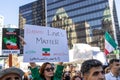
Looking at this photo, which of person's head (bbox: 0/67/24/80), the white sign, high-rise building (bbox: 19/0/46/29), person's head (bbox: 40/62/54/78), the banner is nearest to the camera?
person's head (bbox: 0/67/24/80)

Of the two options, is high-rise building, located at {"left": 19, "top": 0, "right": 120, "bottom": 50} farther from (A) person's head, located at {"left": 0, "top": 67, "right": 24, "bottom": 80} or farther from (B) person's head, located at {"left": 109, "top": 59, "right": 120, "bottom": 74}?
(A) person's head, located at {"left": 0, "top": 67, "right": 24, "bottom": 80}

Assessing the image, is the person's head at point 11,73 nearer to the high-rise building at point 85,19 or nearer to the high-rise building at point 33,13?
the high-rise building at point 85,19

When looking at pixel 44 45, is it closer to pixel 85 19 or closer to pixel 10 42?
pixel 10 42

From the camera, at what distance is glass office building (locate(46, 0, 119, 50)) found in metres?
86.9

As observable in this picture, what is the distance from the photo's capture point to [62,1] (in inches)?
3999

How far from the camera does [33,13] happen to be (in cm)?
12888

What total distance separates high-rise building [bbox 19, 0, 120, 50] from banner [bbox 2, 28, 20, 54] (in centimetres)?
7418

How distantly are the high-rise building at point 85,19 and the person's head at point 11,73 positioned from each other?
82718 millimetres

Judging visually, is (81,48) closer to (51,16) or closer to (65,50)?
(65,50)

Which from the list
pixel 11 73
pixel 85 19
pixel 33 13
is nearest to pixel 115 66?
pixel 11 73

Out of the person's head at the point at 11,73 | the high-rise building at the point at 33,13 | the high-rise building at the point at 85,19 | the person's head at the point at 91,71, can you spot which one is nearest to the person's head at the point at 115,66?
the person's head at the point at 91,71

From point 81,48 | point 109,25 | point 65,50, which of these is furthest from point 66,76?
point 109,25

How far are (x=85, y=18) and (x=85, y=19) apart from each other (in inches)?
11.4

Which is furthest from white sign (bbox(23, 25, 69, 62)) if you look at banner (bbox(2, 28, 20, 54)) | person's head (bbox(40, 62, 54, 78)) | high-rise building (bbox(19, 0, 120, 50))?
high-rise building (bbox(19, 0, 120, 50))
